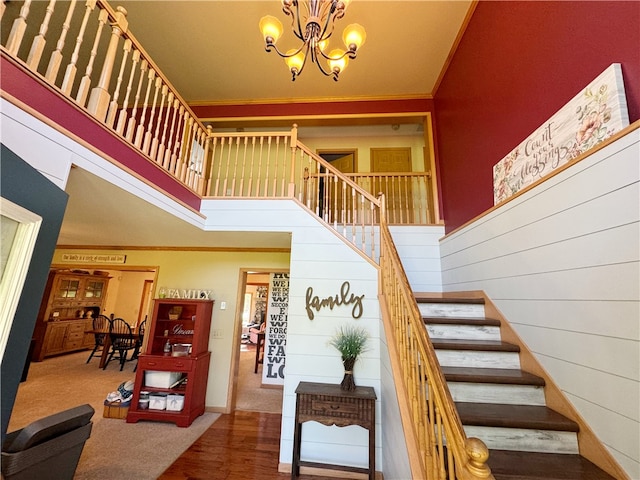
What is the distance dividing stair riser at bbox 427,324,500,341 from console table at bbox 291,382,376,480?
877 mm

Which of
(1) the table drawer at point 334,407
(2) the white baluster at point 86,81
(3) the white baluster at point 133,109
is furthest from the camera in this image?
(1) the table drawer at point 334,407

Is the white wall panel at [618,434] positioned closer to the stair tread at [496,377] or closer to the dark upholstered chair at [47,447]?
the stair tread at [496,377]

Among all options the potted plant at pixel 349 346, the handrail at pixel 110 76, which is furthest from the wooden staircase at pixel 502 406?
the handrail at pixel 110 76

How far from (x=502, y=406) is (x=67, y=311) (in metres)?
10.4

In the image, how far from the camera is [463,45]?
146 inches

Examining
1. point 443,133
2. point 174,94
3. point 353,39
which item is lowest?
point 174,94

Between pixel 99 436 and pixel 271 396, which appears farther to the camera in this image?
pixel 271 396

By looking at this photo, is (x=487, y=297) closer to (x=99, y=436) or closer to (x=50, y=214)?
(x=50, y=214)

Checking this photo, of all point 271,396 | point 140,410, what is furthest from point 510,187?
point 140,410

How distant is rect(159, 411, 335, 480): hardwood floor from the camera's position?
2.69 meters

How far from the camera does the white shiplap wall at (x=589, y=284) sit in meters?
1.38

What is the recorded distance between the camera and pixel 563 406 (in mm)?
1773

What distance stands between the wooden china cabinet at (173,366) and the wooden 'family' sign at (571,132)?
439 centimetres

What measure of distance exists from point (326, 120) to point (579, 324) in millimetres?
4743
